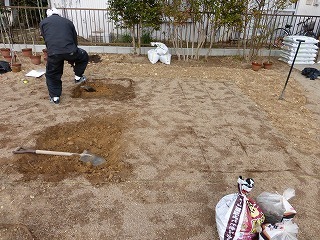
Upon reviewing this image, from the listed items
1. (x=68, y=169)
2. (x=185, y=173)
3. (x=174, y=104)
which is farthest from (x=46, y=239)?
(x=174, y=104)

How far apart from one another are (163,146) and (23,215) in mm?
1829

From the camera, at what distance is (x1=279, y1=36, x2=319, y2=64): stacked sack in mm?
7846

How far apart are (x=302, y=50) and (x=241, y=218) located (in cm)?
722

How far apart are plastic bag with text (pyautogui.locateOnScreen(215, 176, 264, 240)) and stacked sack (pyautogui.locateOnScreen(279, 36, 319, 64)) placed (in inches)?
266

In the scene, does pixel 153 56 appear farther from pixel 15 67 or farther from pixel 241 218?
pixel 241 218

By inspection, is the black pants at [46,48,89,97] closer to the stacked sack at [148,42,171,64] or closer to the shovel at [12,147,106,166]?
the shovel at [12,147,106,166]

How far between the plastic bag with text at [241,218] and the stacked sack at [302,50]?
677 centimetres

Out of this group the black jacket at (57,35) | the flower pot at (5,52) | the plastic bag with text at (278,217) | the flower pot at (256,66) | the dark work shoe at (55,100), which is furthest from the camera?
the flower pot at (256,66)

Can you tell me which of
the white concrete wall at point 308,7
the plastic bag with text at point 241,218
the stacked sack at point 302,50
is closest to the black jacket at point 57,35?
the plastic bag with text at point 241,218

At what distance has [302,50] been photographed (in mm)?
7980

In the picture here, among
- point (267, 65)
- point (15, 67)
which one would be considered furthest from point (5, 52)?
point (267, 65)

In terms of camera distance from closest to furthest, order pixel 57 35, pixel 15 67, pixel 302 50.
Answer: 1. pixel 57 35
2. pixel 15 67
3. pixel 302 50

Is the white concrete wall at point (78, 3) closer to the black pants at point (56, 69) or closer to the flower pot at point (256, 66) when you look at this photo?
the black pants at point (56, 69)

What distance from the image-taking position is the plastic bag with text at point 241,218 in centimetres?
228
